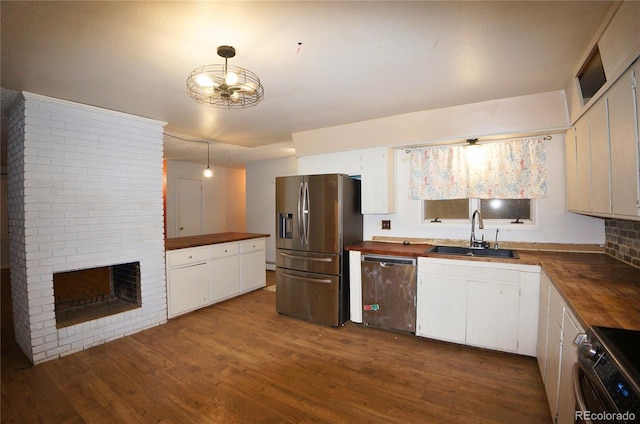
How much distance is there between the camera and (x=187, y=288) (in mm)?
3572

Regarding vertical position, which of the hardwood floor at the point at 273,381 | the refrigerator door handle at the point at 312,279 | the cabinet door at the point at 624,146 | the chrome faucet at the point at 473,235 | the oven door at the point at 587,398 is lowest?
the hardwood floor at the point at 273,381

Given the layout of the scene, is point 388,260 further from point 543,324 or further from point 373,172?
point 543,324

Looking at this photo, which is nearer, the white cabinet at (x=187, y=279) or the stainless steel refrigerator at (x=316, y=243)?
the stainless steel refrigerator at (x=316, y=243)

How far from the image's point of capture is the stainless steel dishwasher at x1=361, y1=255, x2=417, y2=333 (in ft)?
9.52

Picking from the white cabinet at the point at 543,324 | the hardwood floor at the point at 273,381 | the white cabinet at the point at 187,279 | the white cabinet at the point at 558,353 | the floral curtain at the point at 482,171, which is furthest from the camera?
the white cabinet at the point at 187,279

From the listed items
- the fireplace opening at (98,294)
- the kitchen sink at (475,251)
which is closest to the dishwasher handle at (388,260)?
the kitchen sink at (475,251)

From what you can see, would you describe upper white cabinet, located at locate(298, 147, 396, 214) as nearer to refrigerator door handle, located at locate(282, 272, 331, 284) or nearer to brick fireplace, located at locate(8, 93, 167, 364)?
refrigerator door handle, located at locate(282, 272, 331, 284)

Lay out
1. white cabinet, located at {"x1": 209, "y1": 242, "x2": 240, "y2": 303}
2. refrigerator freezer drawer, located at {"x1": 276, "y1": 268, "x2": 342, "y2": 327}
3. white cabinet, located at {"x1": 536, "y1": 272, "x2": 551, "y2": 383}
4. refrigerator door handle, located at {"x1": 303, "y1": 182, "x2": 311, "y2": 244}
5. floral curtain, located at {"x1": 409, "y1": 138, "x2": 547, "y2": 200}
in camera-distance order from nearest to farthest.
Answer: white cabinet, located at {"x1": 536, "y1": 272, "x2": 551, "y2": 383}, floral curtain, located at {"x1": 409, "y1": 138, "x2": 547, "y2": 200}, refrigerator freezer drawer, located at {"x1": 276, "y1": 268, "x2": 342, "y2": 327}, refrigerator door handle, located at {"x1": 303, "y1": 182, "x2": 311, "y2": 244}, white cabinet, located at {"x1": 209, "y1": 242, "x2": 240, "y2": 303}

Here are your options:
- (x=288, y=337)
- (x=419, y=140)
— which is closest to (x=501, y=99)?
(x=419, y=140)

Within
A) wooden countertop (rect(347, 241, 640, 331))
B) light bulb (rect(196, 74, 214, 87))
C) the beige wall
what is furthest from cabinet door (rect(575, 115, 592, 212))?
the beige wall

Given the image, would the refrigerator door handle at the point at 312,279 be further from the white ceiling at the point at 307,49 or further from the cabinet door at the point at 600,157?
the cabinet door at the point at 600,157

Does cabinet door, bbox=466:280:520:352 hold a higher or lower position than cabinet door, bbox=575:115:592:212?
lower

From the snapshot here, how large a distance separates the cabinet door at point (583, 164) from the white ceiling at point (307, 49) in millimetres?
427

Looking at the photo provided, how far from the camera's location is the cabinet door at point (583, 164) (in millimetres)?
2104
